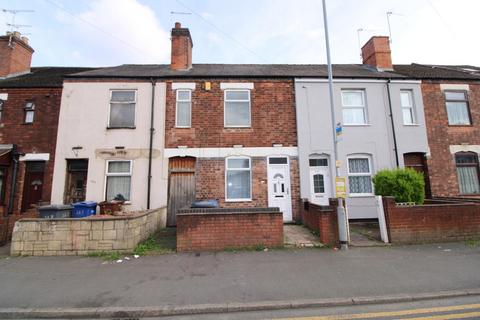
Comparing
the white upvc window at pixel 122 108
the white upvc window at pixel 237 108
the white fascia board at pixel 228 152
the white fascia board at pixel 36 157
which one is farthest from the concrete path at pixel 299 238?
the white fascia board at pixel 36 157

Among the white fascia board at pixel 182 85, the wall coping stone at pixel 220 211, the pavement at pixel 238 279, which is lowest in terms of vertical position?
the pavement at pixel 238 279

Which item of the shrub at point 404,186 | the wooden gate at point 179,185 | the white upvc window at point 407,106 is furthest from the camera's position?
the white upvc window at point 407,106

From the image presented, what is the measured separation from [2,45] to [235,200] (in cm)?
1517

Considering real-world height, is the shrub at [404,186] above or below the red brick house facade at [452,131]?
below

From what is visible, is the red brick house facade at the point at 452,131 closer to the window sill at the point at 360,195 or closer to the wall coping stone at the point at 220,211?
the window sill at the point at 360,195

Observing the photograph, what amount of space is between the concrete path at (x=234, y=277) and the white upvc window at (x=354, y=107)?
636 centimetres

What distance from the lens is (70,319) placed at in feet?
12.1

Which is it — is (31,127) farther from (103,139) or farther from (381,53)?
(381,53)

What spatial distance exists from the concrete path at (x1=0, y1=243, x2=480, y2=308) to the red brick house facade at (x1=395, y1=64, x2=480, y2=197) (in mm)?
5328

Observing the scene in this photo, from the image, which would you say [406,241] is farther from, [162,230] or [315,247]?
[162,230]

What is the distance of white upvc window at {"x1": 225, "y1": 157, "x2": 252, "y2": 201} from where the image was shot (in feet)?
33.6

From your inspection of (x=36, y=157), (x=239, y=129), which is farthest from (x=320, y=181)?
(x=36, y=157)

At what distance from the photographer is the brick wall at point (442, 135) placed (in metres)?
10.7

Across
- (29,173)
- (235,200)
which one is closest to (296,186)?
(235,200)
